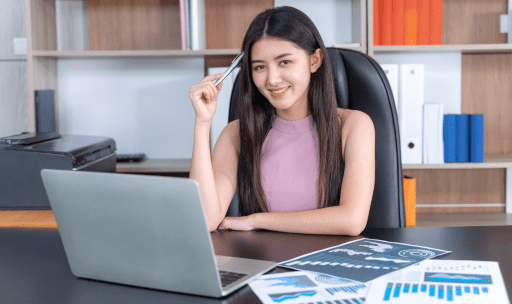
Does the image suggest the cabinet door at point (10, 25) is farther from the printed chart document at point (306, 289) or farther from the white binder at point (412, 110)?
the printed chart document at point (306, 289)

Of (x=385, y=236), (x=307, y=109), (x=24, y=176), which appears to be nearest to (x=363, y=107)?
(x=307, y=109)

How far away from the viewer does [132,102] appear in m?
2.52

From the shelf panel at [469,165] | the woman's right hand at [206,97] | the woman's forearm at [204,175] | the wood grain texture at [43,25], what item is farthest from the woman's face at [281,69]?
the wood grain texture at [43,25]

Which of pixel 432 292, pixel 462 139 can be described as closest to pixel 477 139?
pixel 462 139

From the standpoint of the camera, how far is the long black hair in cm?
133

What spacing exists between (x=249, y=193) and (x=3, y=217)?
626mm

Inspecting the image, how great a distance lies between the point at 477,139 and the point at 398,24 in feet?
2.03

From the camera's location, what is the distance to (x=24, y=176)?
1374 mm

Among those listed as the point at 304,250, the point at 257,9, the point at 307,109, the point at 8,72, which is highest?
the point at 257,9

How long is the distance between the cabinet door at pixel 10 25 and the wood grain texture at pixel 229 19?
906 mm

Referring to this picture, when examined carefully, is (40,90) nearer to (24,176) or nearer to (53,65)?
(53,65)

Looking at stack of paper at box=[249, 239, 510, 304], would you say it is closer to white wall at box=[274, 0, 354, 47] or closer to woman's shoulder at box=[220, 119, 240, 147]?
woman's shoulder at box=[220, 119, 240, 147]

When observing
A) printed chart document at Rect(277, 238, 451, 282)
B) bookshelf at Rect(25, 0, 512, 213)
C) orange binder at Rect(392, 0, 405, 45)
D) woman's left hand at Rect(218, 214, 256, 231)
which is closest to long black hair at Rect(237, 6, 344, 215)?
woman's left hand at Rect(218, 214, 256, 231)

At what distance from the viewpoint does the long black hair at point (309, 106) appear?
1.33m
